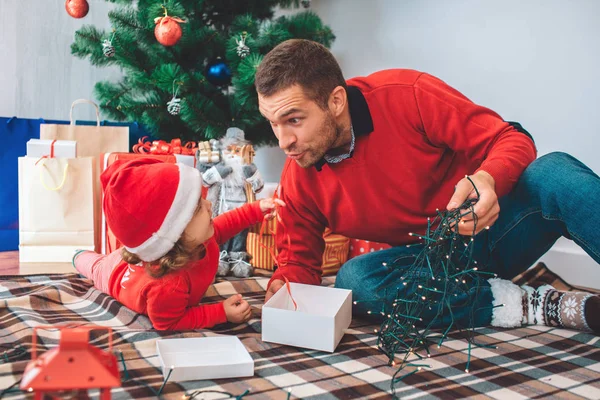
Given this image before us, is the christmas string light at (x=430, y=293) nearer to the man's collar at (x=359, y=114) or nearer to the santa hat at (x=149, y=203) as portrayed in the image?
the man's collar at (x=359, y=114)

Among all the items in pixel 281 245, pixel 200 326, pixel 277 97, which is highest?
pixel 277 97

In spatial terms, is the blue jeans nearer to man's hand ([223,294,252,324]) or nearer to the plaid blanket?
the plaid blanket

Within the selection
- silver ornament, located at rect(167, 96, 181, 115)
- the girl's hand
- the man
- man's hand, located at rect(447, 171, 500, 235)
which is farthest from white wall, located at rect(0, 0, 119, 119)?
man's hand, located at rect(447, 171, 500, 235)

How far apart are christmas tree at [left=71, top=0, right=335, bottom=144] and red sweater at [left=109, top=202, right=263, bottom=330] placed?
710 millimetres

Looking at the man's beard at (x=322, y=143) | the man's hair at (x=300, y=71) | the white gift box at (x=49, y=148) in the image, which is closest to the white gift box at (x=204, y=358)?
the man's beard at (x=322, y=143)

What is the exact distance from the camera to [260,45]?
198 cm

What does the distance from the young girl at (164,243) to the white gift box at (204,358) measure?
188mm

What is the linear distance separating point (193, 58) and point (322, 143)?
41.2 inches

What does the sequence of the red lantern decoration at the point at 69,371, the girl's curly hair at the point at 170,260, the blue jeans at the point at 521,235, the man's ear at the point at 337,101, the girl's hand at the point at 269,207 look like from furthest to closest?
the girl's hand at the point at 269,207 < the man's ear at the point at 337,101 < the girl's curly hair at the point at 170,260 < the blue jeans at the point at 521,235 < the red lantern decoration at the point at 69,371

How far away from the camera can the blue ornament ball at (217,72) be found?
2.03 metres

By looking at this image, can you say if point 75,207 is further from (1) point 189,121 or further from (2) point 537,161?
(2) point 537,161

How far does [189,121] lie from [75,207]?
1.66 feet

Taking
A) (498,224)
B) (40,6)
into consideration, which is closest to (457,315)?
(498,224)

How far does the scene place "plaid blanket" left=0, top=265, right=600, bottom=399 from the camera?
0.91 metres
